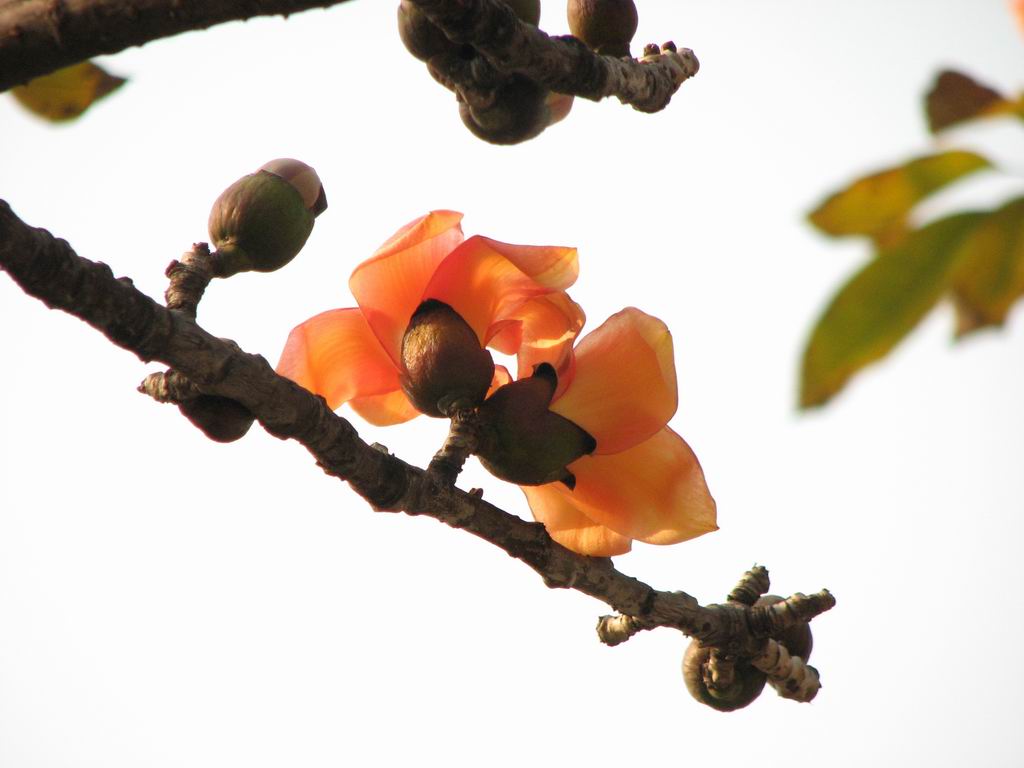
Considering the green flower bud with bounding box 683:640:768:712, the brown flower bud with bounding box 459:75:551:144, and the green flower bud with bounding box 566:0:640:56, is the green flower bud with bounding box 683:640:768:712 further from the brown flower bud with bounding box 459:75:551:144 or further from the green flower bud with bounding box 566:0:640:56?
the green flower bud with bounding box 566:0:640:56

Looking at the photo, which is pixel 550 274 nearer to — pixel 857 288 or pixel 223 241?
pixel 223 241

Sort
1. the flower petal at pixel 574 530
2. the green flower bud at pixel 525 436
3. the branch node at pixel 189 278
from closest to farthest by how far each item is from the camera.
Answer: the branch node at pixel 189 278 < the green flower bud at pixel 525 436 < the flower petal at pixel 574 530

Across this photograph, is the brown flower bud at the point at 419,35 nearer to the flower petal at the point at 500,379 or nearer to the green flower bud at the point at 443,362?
the green flower bud at the point at 443,362

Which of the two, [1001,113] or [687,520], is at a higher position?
[687,520]

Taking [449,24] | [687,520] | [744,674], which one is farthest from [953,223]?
[744,674]

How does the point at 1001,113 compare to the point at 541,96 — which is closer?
the point at 1001,113

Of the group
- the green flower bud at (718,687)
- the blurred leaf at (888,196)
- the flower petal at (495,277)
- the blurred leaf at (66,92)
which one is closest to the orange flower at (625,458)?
the flower petal at (495,277)

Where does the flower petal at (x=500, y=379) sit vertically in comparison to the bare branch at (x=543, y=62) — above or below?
below
